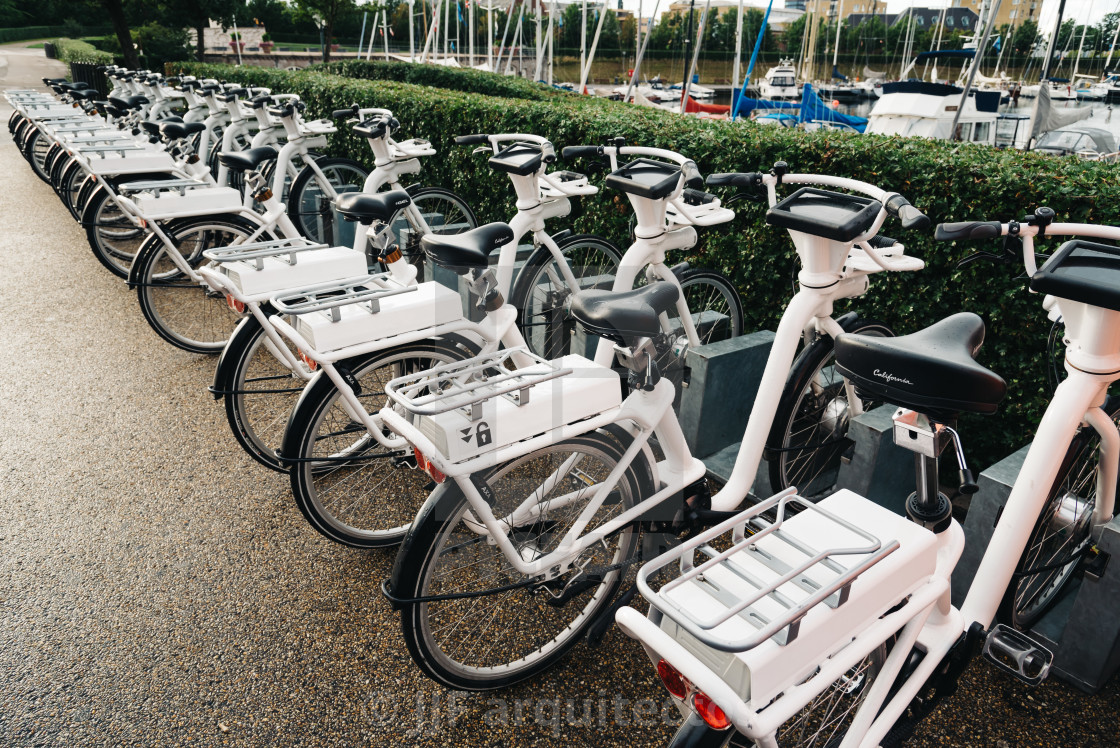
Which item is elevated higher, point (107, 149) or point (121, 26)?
point (121, 26)

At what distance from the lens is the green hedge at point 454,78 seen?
33.2ft

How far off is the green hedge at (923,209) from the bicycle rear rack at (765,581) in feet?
5.89

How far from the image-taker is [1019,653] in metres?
2.04

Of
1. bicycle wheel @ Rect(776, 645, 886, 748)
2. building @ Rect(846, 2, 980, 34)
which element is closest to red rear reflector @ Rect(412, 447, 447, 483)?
bicycle wheel @ Rect(776, 645, 886, 748)

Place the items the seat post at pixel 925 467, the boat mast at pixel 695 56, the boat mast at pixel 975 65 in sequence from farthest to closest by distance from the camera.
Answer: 1. the boat mast at pixel 695 56
2. the boat mast at pixel 975 65
3. the seat post at pixel 925 467

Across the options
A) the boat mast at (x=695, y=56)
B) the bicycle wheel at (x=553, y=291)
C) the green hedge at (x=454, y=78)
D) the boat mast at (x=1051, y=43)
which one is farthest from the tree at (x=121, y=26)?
the bicycle wheel at (x=553, y=291)

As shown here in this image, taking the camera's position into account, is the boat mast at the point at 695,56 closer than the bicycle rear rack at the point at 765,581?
No

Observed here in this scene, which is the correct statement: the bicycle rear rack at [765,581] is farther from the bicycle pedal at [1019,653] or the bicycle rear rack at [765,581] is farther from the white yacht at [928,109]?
the white yacht at [928,109]

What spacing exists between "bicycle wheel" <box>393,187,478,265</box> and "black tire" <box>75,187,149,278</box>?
192cm

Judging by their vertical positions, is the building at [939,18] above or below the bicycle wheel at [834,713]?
above

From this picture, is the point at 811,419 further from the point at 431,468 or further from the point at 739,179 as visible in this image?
the point at 431,468

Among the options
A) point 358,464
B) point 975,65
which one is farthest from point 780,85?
point 358,464

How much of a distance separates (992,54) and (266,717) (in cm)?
4732

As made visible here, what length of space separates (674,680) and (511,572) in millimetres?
1174
